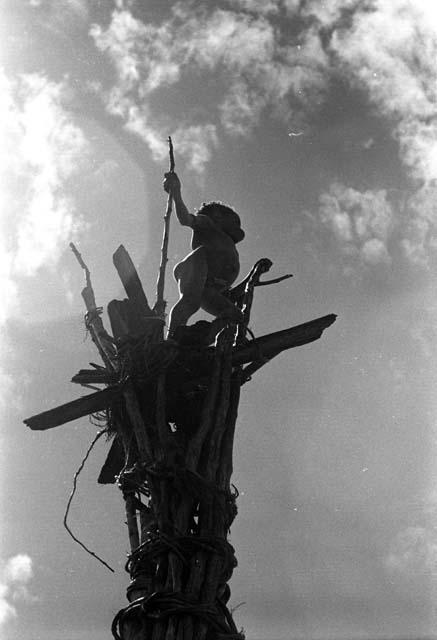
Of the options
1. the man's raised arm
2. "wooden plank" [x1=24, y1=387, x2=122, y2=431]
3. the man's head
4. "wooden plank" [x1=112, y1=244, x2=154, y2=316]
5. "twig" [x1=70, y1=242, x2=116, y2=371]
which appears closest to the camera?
"wooden plank" [x1=24, y1=387, x2=122, y2=431]

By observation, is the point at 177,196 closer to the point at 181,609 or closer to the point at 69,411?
the point at 69,411

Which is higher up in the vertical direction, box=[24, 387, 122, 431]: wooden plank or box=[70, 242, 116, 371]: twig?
box=[70, 242, 116, 371]: twig

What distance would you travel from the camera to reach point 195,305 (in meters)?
5.62

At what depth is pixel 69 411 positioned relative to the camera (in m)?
4.95

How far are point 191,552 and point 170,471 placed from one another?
505mm

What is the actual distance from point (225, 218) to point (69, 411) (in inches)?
91.3

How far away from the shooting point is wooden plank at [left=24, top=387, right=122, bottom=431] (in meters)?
4.89

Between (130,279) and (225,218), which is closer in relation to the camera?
(130,279)

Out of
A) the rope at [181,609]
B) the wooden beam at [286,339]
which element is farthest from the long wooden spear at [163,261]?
the rope at [181,609]

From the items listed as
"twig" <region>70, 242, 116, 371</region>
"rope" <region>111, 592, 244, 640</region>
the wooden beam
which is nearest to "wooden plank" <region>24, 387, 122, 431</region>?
"twig" <region>70, 242, 116, 371</region>

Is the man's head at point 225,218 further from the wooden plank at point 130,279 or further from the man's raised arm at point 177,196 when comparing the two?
the wooden plank at point 130,279

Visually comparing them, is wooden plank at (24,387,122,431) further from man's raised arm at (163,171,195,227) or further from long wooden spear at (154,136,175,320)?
man's raised arm at (163,171,195,227)

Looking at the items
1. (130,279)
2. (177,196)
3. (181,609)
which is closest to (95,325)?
(130,279)

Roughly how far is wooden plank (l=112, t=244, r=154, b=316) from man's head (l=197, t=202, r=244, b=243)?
89cm
